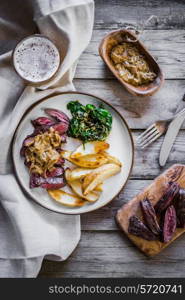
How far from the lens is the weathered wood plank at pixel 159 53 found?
2.10 metres

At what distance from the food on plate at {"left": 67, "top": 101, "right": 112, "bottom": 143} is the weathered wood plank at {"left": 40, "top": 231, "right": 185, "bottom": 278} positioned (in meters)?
0.46

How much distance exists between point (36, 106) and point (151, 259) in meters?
0.87

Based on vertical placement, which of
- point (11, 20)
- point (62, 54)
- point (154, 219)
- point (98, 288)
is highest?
point (11, 20)

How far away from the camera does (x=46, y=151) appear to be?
189 centimetres

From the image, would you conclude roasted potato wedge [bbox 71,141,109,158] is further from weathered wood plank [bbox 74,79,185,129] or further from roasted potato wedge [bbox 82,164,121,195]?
weathered wood plank [bbox 74,79,185,129]

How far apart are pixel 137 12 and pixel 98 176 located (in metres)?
0.81

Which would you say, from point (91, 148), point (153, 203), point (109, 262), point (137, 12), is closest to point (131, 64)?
point (137, 12)

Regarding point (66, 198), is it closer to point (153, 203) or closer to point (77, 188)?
point (77, 188)

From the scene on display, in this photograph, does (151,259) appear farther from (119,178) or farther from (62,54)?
(62,54)

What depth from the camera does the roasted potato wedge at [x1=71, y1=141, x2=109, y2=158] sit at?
6.40 feet

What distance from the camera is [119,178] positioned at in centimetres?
200

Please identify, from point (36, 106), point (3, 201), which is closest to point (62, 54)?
point (36, 106)

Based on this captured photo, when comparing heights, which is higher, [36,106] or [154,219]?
[36,106]

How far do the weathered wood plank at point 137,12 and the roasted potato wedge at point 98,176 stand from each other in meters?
0.67
